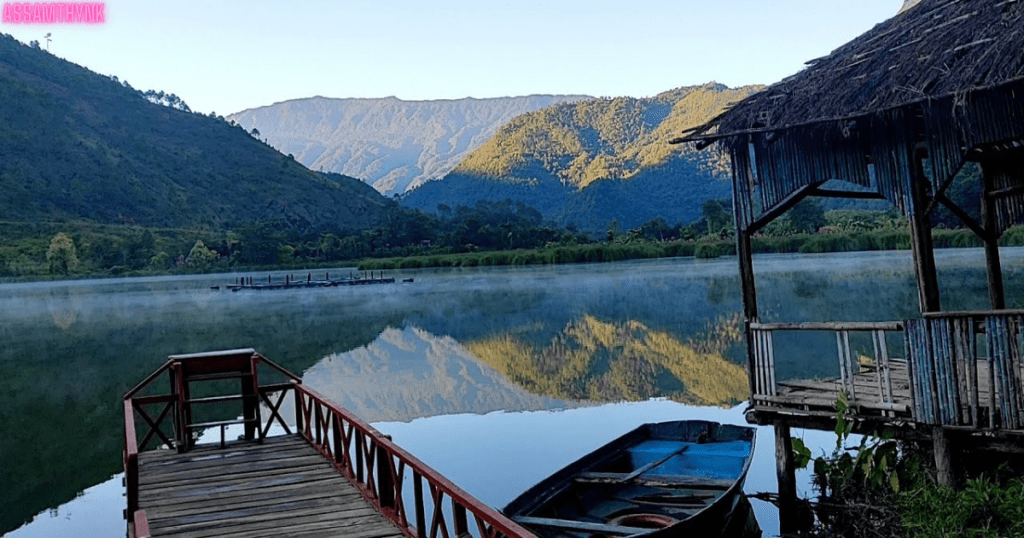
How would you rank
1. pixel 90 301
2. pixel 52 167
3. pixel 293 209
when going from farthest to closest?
pixel 293 209 → pixel 52 167 → pixel 90 301

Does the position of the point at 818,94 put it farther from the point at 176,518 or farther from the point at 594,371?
the point at 594,371

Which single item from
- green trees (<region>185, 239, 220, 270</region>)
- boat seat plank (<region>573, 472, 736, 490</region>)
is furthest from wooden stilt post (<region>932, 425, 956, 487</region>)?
A: green trees (<region>185, 239, 220, 270</region>)

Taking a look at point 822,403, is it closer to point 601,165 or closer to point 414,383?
point 414,383

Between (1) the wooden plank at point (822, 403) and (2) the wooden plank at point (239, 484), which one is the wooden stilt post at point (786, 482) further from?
(2) the wooden plank at point (239, 484)

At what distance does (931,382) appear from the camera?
629 centimetres

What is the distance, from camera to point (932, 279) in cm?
655

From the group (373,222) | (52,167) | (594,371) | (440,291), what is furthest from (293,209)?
(594,371)

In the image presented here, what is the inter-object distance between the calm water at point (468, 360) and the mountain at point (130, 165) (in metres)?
55.8

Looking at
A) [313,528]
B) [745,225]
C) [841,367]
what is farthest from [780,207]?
[313,528]

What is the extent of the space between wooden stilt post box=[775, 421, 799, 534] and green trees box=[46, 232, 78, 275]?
79807 mm

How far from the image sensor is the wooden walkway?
5.75 metres

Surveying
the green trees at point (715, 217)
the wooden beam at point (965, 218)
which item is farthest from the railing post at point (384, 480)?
the green trees at point (715, 217)

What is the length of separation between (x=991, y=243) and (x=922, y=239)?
338 centimetres

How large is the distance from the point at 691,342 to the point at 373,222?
95.9m
